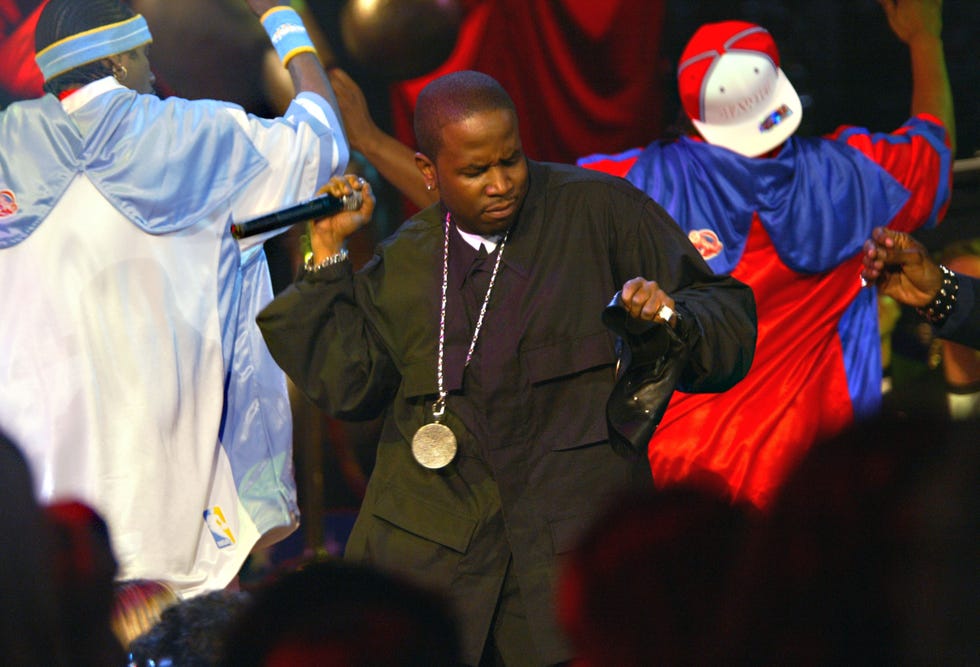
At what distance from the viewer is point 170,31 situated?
15.1 feet

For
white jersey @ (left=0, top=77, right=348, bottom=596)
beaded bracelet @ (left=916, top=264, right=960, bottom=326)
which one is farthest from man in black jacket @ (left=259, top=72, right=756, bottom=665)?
white jersey @ (left=0, top=77, right=348, bottom=596)

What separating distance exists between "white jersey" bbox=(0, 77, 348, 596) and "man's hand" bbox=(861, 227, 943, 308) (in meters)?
2.19

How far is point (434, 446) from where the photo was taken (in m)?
2.89

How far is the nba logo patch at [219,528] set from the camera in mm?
4414

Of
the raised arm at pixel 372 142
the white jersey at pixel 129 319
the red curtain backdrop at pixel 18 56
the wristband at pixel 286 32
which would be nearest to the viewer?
the white jersey at pixel 129 319

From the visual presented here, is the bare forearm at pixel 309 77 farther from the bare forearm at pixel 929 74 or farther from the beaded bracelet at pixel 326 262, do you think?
the bare forearm at pixel 929 74

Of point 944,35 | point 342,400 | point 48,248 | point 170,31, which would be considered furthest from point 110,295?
point 944,35

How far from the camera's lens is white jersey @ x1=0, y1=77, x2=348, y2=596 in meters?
4.32

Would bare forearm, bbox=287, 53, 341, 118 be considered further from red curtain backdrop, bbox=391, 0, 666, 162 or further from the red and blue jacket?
the red and blue jacket

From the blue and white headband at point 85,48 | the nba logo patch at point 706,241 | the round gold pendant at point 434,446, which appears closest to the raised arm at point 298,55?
the blue and white headband at point 85,48

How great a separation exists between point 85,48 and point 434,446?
7.32ft

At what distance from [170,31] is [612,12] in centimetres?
166

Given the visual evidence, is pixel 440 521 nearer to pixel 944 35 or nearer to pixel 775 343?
pixel 775 343

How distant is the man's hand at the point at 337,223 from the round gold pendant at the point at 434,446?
46cm
